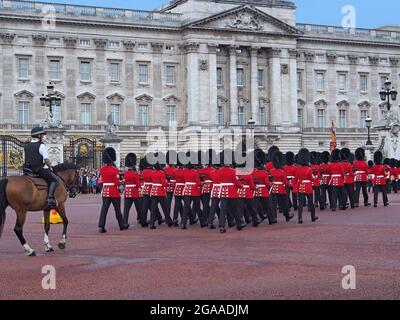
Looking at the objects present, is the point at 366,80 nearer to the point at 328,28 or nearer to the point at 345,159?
the point at 328,28

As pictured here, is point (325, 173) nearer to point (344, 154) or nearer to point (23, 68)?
point (344, 154)

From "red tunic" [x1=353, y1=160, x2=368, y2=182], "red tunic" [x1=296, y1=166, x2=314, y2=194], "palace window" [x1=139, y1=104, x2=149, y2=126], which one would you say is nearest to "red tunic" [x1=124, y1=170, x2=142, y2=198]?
"red tunic" [x1=296, y1=166, x2=314, y2=194]

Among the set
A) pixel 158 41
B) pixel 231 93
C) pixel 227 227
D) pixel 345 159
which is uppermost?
pixel 158 41

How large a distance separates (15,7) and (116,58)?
27.2ft

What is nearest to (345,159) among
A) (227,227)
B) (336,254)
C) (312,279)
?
(227,227)

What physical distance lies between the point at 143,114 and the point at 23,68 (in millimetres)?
9897

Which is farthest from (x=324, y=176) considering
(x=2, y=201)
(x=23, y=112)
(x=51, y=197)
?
(x=23, y=112)

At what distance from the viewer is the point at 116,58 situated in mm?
56938

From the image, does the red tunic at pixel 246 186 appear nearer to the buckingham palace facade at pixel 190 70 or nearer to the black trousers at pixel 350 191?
the black trousers at pixel 350 191

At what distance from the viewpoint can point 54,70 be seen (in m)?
55.1

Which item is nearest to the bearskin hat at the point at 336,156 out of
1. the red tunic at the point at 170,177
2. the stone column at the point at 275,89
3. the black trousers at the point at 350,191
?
the black trousers at the point at 350,191

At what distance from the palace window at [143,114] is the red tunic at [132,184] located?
131 feet

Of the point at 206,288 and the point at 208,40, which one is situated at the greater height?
the point at 208,40

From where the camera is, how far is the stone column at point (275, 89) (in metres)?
62.0
